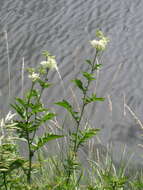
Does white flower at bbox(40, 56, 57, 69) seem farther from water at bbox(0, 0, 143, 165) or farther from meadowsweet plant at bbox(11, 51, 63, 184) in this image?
water at bbox(0, 0, 143, 165)

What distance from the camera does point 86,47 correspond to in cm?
824

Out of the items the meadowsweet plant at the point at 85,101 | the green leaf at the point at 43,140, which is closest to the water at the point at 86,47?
the meadowsweet plant at the point at 85,101

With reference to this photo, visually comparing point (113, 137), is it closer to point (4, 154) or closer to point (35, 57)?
point (35, 57)

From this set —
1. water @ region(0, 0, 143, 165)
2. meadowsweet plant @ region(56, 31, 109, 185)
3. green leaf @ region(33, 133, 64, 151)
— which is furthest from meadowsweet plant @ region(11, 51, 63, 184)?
water @ region(0, 0, 143, 165)

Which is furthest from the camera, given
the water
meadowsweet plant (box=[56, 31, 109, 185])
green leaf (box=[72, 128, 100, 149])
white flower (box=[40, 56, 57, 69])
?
the water

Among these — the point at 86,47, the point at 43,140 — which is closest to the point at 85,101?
the point at 43,140

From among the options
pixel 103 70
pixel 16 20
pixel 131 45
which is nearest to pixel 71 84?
pixel 103 70

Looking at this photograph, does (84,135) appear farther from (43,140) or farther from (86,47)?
(86,47)

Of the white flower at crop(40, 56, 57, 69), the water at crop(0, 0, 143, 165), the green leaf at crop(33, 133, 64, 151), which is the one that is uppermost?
the water at crop(0, 0, 143, 165)

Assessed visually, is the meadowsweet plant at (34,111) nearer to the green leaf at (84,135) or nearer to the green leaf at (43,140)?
the green leaf at (43,140)

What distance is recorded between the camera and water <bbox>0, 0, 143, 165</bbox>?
600cm

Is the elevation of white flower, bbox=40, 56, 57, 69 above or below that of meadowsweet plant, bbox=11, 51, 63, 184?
above

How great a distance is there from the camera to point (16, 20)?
936cm

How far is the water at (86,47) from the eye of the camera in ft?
19.7
